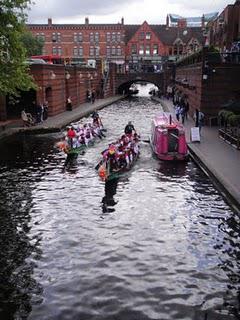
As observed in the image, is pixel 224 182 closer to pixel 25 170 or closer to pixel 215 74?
pixel 25 170

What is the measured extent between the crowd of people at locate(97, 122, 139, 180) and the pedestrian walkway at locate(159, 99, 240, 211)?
378 centimetres

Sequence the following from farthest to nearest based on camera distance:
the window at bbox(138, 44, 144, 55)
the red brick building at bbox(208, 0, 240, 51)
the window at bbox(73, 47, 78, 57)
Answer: the window at bbox(138, 44, 144, 55) < the window at bbox(73, 47, 78, 57) < the red brick building at bbox(208, 0, 240, 51)

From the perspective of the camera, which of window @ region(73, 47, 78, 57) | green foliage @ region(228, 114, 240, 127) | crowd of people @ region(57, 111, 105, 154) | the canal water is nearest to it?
the canal water

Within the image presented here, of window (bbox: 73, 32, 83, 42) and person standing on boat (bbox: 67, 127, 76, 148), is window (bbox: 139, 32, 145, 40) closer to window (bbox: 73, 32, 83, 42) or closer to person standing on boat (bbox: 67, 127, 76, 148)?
window (bbox: 73, 32, 83, 42)

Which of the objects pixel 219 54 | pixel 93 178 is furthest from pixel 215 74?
pixel 93 178

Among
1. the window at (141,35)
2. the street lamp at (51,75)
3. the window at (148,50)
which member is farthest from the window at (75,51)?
the street lamp at (51,75)

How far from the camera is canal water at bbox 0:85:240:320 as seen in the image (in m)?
11.3

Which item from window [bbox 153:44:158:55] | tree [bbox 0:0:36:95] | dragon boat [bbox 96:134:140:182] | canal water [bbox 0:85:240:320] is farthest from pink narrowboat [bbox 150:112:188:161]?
window [bbox 153:44:158:55]

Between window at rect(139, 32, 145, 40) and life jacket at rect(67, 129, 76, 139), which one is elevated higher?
window at rect(139, 32, 145, 40)

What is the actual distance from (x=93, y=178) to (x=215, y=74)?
64.4ft

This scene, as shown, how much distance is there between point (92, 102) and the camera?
69.0 metres

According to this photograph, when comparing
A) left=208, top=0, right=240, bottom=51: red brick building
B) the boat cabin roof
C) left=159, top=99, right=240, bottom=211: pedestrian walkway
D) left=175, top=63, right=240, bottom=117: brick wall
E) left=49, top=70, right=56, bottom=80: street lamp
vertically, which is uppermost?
left=208, top=0, right=240, bottom=51: red brick building

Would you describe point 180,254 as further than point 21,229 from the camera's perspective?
No

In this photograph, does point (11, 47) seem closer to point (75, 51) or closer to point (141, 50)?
point (75, 51)
